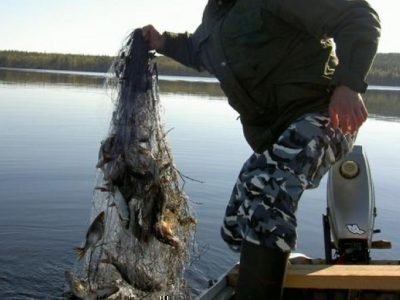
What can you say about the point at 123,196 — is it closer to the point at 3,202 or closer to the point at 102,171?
the point at 102,171

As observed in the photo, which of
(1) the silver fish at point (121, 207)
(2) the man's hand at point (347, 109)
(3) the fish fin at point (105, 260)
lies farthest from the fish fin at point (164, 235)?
(2) the man's hand at point (347, 109)

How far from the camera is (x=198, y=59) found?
404 centimetres

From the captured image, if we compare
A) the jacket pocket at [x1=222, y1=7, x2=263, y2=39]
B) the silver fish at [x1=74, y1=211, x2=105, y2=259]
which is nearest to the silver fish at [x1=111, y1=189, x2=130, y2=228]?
the silver fish at [x1=74, y1=211, x2=105, y2=259]

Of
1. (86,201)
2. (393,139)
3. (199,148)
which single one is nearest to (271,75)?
(86,201)

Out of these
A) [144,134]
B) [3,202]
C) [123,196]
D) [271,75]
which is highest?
[271,75]

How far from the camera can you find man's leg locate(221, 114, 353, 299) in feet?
9.69

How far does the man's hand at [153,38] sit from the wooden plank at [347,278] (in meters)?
1.70

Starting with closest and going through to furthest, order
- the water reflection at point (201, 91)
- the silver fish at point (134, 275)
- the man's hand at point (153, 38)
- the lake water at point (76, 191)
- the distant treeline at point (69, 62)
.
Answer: the silver fish at point (134, 275) → the man's hand at point (153, 38) → the lake water at point (76, 191) → the water reflection at point (201, 91) → the distant treeline at point (69, 62)

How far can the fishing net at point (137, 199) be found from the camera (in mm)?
3697

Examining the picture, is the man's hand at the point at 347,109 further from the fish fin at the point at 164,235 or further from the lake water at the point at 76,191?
the lake water at the point at 76,191

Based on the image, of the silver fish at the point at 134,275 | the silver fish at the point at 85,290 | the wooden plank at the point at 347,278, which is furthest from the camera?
the silver fish at the point at 85,290

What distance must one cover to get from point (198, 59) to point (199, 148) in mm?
9607

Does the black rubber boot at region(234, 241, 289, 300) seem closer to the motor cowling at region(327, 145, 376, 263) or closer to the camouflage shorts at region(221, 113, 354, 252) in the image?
the camouflage shorts at region(221, 113, 354, 252)

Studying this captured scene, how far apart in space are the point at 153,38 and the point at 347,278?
78.3 inches
